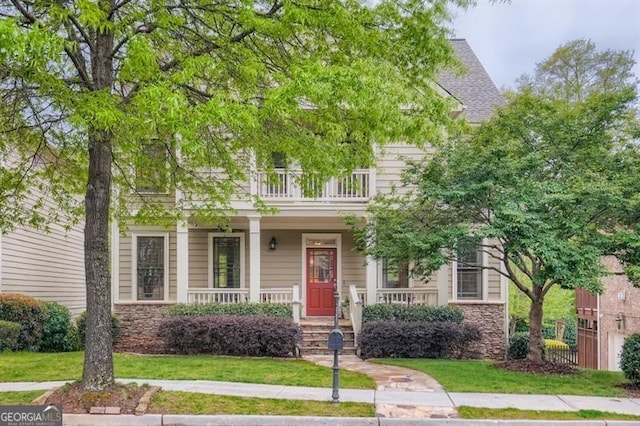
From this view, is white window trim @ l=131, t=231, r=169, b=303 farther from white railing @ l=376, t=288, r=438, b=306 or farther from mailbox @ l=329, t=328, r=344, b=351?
mailbox @ l=329, t=328, r=344, b=351

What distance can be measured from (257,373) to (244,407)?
7.92 feet

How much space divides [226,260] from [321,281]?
2.74m

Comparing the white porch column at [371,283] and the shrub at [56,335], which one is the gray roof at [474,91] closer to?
the white porch column at [371,283]

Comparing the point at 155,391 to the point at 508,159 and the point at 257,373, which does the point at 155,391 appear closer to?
the point at 257,373

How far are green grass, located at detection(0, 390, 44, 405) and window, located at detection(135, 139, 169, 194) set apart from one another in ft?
12.0

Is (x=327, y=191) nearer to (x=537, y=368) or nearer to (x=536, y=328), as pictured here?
(x=536, y=328)

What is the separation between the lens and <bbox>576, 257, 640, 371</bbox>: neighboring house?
1648cm

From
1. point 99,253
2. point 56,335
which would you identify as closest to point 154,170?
point 99,253

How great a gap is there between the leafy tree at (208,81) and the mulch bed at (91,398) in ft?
0.55

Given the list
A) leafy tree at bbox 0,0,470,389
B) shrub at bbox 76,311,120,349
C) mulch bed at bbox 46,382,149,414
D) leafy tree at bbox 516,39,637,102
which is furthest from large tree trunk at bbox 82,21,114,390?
leafy tree at bbox 516,39,637,102

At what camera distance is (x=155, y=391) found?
7.08 metres

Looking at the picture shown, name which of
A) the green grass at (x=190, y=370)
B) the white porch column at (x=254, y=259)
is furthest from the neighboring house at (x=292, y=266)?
the green grass at (x=190, y=370)

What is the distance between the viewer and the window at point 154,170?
902 cm

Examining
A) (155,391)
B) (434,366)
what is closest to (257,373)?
(155,391)
